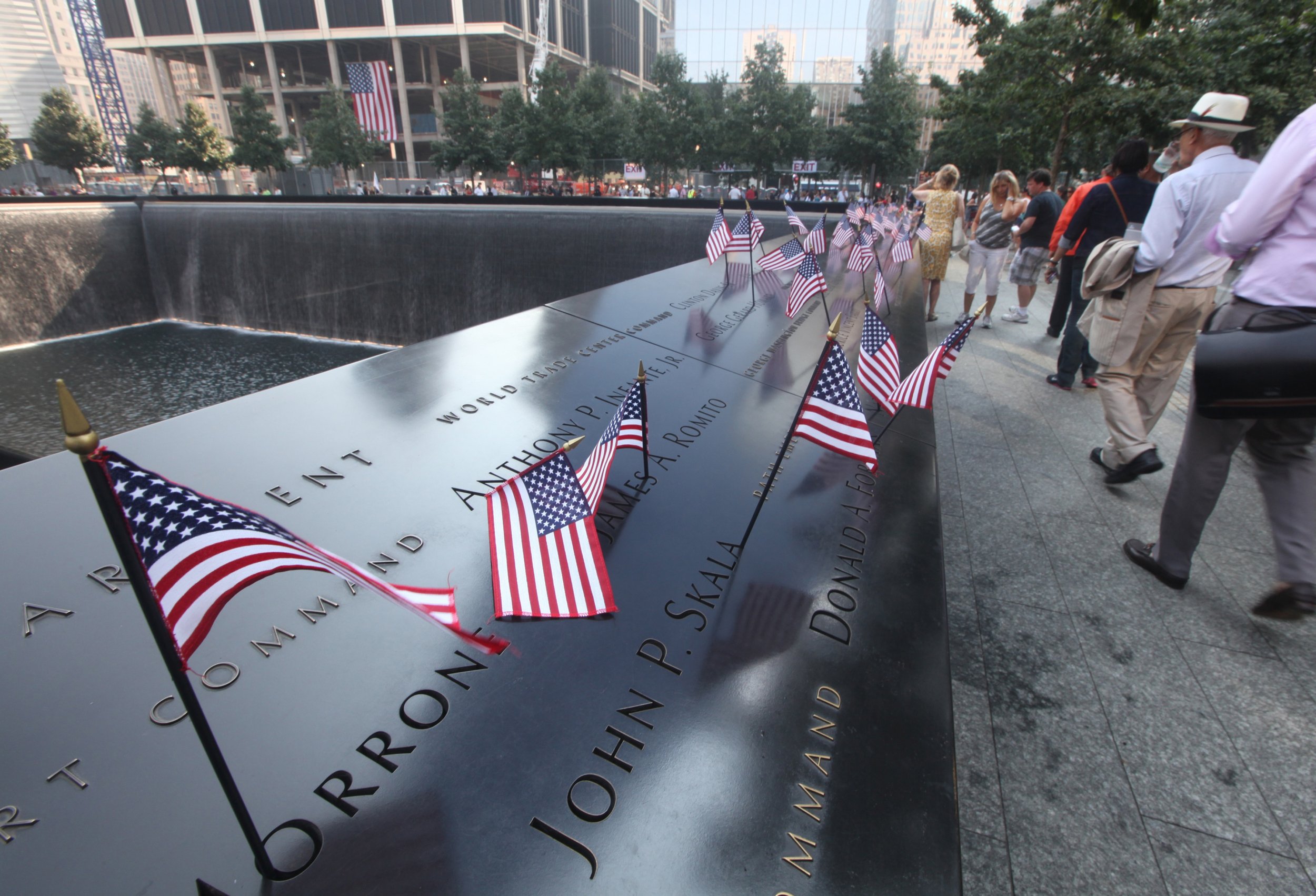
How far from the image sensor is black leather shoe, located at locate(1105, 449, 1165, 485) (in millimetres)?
3842

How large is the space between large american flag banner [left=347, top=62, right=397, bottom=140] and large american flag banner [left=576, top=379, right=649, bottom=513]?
29477mm

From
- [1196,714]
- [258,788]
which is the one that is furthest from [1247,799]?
[258,788]

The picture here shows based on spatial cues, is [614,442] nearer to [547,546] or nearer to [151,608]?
[547,546]

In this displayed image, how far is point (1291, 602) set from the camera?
9.20 ft

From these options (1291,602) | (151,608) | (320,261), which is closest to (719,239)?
(1291,602)

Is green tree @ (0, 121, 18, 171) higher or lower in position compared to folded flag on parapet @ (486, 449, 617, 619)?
higher

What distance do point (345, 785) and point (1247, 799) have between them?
9.09 ft

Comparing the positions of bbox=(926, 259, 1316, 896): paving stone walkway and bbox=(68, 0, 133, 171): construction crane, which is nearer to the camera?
bbox=(926, 259, 1316, 896): paving stone walkway

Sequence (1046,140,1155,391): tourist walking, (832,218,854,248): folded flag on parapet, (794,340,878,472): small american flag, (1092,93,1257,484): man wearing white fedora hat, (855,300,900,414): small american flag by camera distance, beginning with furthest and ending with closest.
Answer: (832,218,854,248): folded flag on parapet < (1046,140,1155,391): tourist walking < (1092,93,1257,484): man wearing white fedora hat < (855,300,900,414): small american flag < (794,340,878,472): small american flag

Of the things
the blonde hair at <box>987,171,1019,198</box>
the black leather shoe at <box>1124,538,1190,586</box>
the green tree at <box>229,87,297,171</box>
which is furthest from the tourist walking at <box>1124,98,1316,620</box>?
the green tree at <box>229,87,297,171</box>

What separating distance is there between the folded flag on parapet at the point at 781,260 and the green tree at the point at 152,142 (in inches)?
1610

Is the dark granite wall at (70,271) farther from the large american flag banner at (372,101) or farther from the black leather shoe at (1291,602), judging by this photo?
the black leather shoe at (1291,602)

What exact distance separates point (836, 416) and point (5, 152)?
165 feet

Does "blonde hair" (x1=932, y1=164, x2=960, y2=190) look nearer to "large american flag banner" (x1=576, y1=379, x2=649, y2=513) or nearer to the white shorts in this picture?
the white shorts
